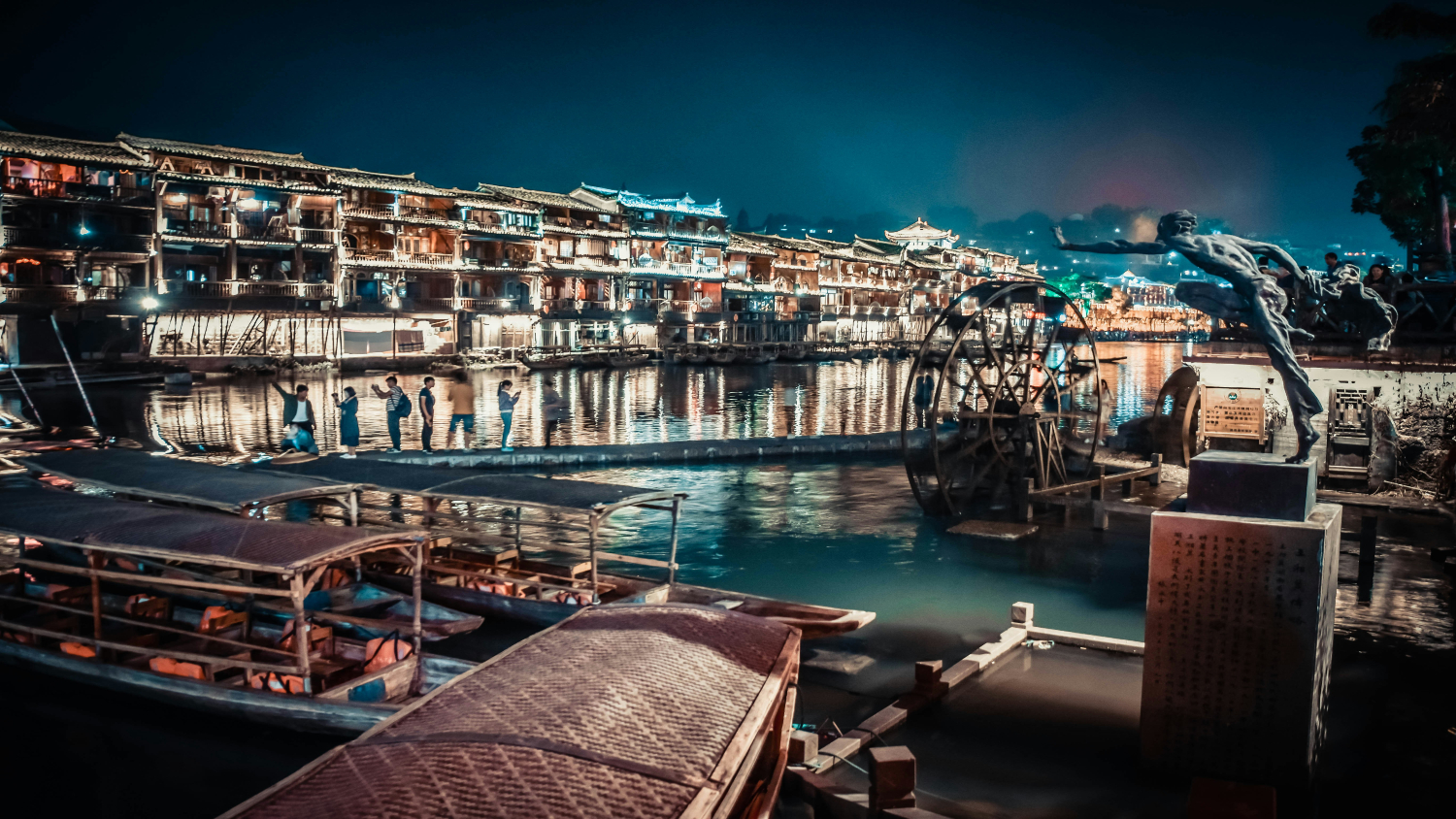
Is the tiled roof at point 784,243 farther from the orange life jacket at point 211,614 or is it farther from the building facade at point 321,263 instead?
the orange life jacket at point 211,614

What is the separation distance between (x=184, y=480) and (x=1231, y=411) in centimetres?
1910

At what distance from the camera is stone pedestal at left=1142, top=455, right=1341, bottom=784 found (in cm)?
588

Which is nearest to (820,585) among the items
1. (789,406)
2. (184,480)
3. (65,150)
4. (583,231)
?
(184,480)

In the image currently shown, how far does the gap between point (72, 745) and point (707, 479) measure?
12.8m

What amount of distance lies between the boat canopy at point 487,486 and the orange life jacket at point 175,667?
2.66m

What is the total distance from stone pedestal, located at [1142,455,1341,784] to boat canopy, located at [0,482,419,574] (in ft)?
18.8

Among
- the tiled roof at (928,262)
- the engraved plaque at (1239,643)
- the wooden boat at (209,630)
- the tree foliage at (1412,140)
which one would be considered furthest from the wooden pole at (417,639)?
the tiled roof at (928,262)

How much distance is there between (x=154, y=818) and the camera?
6.88 metres

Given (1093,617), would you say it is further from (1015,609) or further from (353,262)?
(353,262)

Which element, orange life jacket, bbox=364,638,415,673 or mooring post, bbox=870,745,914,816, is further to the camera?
orange life jacket, bbox=364,638,415,673

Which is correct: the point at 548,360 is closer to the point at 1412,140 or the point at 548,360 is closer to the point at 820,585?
the point at 1412,140

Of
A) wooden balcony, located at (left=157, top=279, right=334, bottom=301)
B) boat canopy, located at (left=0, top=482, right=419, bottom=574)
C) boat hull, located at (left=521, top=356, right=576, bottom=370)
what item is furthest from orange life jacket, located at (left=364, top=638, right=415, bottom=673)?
boat hull, located at (left=521, top=356, right=576, bottom=370)

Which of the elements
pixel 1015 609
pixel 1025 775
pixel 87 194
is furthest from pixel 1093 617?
pixel 87 194

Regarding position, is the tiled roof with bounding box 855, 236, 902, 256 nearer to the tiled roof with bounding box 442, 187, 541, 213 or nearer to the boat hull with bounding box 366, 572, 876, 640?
Answer: the tiled roof with bounding box 442, 187, 541, 213
